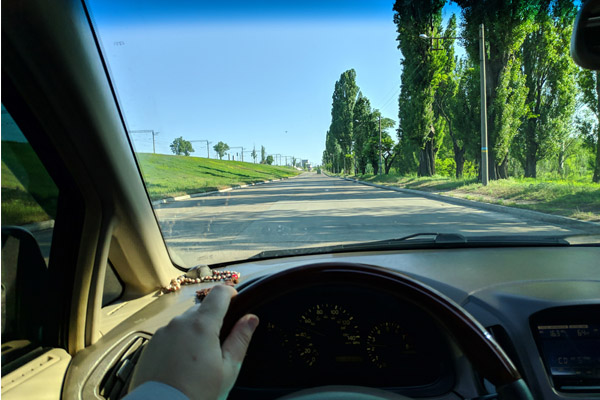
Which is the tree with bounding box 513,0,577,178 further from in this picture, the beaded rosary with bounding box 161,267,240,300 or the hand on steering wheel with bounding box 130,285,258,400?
the hand on steering wheel with bounding box 130,285,258,400

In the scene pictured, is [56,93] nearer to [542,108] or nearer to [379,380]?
[379,380]

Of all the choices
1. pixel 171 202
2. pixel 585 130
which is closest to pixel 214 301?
pixel 171 202

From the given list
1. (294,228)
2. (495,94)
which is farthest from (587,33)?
(495,94)

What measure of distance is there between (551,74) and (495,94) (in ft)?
50.3

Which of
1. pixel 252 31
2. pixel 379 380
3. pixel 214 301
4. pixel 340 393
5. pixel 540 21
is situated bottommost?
pixel 379 380

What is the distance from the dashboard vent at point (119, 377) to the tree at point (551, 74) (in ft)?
12.4

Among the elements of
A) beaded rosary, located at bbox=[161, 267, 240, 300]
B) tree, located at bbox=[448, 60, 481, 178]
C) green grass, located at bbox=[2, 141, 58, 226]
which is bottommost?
beaded rosary, located at bbox=[161, 267, 240, 300]

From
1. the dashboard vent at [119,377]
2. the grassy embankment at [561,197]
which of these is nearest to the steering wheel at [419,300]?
the dashboard vent at [119,377]

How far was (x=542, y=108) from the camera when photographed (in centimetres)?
602

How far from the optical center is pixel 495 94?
1895 cm

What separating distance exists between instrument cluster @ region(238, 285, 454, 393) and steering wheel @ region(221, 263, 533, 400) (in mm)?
636

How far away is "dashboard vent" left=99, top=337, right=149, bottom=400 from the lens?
177 centimetres

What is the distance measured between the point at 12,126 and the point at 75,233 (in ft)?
1.89

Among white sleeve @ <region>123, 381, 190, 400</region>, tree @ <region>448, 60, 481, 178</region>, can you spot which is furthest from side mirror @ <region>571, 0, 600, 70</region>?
tree @ <region>448, 60, 481, 178</region>
